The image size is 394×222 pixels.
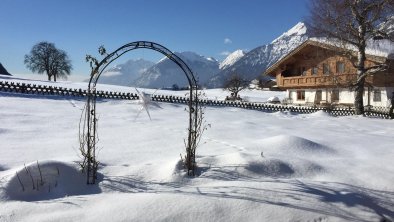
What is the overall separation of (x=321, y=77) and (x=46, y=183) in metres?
30.9

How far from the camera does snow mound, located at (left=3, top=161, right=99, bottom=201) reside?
4.60m

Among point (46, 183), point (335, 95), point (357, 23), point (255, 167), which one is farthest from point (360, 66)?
point (46, 183)

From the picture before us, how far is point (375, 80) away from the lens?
2859 cm

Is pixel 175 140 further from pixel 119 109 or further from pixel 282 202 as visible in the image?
pixel 119 109

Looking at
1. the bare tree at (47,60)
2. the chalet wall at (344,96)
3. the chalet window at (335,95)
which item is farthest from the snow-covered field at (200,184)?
the bare tree at (47,60)

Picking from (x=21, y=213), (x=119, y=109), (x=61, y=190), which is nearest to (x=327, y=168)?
(x=61, y=190)

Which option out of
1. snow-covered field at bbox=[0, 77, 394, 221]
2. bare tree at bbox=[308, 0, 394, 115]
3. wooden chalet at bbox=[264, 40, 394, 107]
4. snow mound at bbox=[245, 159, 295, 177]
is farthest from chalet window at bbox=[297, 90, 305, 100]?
snow mound at bbox=[245, 159, 295, 177]

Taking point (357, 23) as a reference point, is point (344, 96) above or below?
below

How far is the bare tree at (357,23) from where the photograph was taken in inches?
784

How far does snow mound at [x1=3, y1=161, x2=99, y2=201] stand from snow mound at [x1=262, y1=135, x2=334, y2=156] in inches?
158

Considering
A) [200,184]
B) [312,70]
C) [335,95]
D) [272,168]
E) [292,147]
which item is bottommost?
[200,184]

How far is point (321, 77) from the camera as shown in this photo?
32.1m

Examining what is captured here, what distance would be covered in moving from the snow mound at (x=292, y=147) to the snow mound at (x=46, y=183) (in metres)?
4.02

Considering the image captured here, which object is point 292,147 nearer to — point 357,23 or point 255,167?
point 255,167
